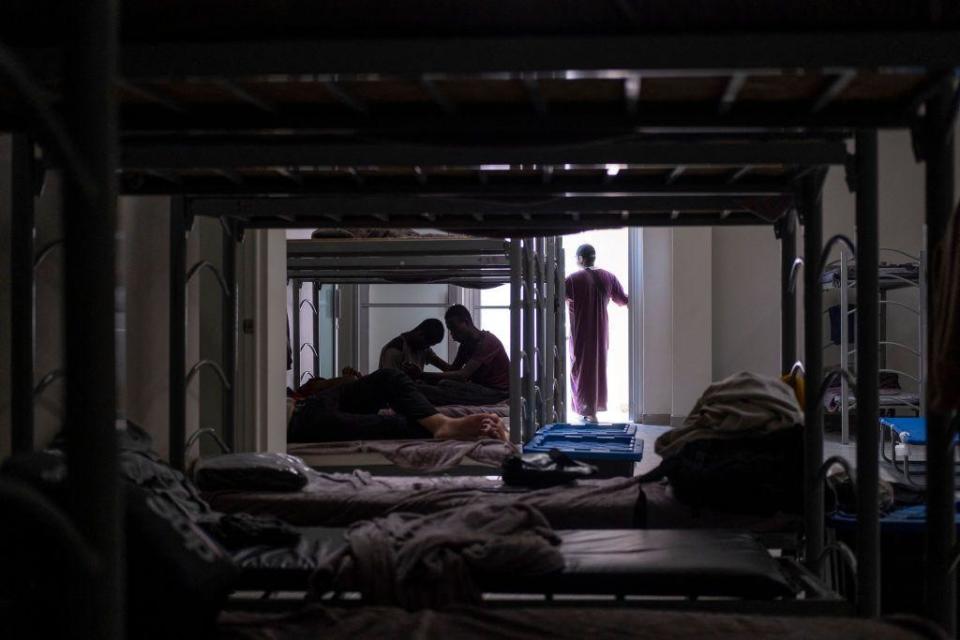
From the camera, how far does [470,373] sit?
24.6 feet

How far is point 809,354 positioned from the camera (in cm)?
282

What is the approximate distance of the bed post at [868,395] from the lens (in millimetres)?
2297

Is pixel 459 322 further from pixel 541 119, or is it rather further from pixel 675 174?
pixel 541 119

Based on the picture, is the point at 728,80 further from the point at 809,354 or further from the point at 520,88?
the point at 809,354

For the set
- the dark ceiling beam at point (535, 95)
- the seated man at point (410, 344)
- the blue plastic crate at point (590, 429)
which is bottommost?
the blue plastic crate at point (590, 429)

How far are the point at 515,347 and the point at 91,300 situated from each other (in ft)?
16.2

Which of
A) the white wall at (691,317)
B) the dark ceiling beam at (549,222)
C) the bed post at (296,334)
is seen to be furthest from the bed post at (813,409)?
the white wall at (691,317)

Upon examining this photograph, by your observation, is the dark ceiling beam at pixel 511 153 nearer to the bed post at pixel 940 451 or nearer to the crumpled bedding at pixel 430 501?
the bed post at pixel 940 451

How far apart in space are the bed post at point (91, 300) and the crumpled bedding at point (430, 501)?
7.10ft

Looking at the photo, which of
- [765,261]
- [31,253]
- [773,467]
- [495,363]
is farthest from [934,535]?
[765,261]

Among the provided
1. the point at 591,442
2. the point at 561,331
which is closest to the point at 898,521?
the point at 591,442

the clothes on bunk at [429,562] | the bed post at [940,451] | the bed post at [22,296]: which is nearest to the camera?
the bed post at [940,451]

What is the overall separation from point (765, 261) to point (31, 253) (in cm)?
821

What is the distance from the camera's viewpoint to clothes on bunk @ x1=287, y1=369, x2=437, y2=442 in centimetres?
526
